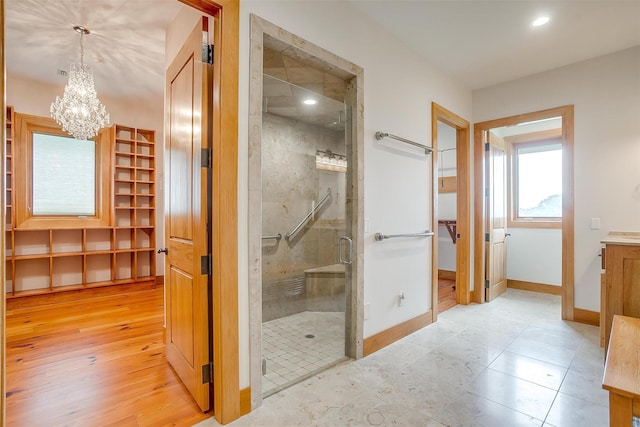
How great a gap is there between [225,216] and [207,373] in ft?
3.09

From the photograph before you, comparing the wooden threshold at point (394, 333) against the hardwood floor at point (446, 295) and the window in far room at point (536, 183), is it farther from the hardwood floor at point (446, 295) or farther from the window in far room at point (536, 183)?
the window in far room at point (536, 183)

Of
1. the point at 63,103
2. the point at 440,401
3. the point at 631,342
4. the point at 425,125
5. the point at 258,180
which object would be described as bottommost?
the point at 440,401

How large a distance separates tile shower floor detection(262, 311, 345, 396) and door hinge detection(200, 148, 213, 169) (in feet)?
4.09

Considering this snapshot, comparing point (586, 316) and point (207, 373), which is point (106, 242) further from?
point (586, 316)

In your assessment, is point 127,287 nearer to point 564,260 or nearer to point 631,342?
point 631,342

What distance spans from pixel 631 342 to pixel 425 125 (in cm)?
243

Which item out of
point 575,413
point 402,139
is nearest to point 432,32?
point 402,139

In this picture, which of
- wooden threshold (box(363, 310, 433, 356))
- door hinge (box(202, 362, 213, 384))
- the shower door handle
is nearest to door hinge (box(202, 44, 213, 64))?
the shower door handle

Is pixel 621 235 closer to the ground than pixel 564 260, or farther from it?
farther from it

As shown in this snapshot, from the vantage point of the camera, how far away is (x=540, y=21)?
257 centimetres

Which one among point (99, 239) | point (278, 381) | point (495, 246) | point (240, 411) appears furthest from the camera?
point (99, 239)

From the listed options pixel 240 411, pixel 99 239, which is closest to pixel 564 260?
pixel 240 411

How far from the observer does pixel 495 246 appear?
4.19 m

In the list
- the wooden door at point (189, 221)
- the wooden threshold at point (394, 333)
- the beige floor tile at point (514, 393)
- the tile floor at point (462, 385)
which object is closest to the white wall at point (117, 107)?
the wooden door at point (189, 221)
